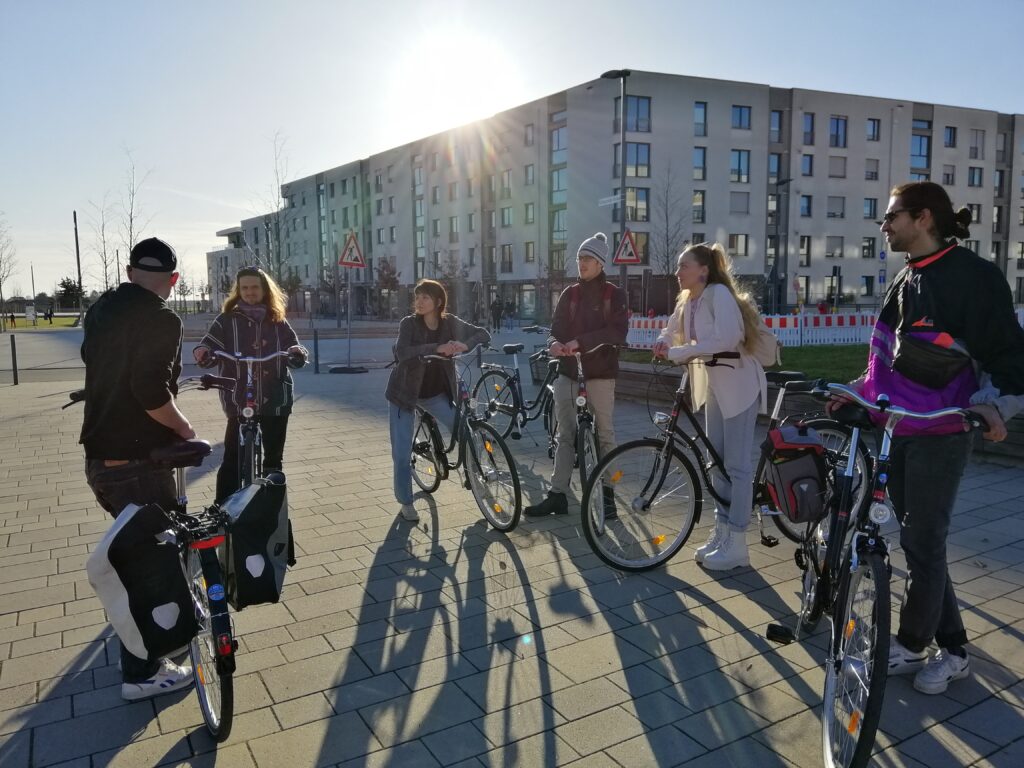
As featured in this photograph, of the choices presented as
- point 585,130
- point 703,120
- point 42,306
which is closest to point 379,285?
point 585,130

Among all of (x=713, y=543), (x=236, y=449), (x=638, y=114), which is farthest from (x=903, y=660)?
(x=638, y=114)

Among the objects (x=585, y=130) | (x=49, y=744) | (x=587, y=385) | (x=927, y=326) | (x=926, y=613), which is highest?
(x=585, y=130)

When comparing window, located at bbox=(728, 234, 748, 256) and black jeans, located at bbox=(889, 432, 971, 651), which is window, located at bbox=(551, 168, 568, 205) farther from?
black jeans, located at bbox=(889, 432, 971, 651)

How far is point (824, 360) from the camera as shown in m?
14.9

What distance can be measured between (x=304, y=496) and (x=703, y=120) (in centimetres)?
Result: 4741

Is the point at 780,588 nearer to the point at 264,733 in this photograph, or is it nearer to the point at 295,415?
the point at 264,733

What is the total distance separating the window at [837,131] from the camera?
51.7 m

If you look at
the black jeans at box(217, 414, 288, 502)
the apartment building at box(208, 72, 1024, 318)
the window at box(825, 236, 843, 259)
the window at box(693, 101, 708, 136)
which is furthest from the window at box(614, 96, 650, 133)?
the black jeans at box(217, 414, 288, 502)

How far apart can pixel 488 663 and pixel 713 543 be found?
1.89m

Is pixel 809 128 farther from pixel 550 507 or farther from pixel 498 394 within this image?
pixel 550 507

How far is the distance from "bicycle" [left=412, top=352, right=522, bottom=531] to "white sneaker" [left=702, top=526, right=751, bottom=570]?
131cm

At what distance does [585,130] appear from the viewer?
48688 mm

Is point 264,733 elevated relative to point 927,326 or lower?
lower

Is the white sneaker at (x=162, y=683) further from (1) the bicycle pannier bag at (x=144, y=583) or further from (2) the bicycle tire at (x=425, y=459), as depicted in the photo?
(2) the bicycle tire at (x=425, y=459)
